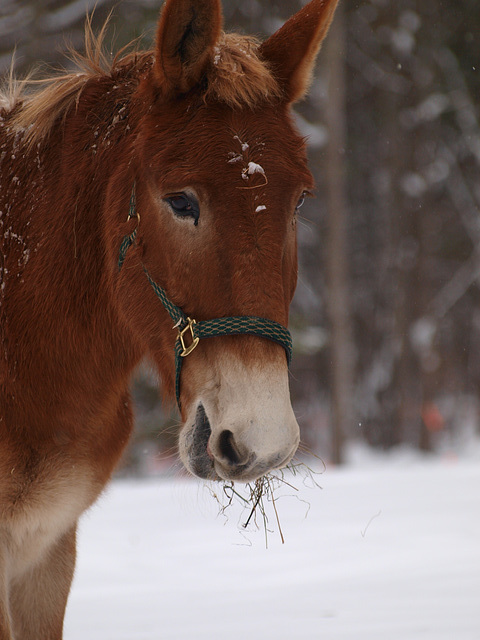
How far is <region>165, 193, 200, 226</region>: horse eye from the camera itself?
7.25 feet

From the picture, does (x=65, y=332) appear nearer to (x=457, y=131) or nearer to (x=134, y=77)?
(x=134, y=77)

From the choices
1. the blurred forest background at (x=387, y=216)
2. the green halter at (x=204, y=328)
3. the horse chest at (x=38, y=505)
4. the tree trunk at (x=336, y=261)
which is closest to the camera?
the green halter at (x=204, y=328)

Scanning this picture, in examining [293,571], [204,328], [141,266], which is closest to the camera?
[204,328]

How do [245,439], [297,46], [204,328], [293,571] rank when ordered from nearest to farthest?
[245,439] → [204,328] → [297,46] → [293,571]

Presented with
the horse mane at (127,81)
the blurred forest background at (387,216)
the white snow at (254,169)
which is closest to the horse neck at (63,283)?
the horse mane at (127,81)

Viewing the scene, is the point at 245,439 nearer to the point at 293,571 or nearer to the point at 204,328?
the point at 204,328

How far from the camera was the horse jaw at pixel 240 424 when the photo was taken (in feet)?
6.35

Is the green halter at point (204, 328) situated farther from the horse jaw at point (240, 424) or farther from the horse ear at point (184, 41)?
the horse ear at point (184, 41)

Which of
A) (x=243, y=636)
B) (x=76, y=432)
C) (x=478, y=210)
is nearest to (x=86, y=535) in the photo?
(x=243, y=636)

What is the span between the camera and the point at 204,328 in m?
2.13

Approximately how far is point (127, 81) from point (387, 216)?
1195cm

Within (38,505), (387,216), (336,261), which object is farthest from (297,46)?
(387,216)

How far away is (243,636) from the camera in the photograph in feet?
11.1

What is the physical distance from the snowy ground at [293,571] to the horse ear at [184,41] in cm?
131
